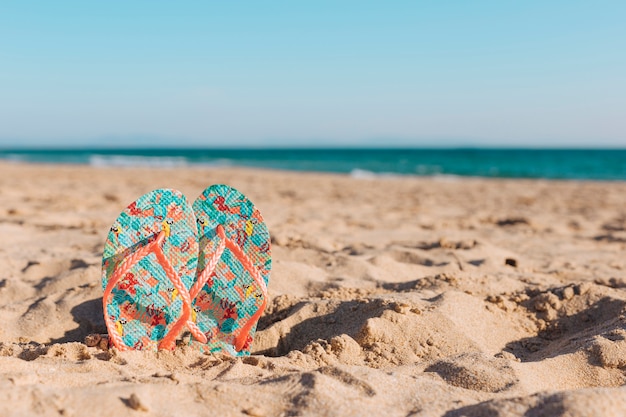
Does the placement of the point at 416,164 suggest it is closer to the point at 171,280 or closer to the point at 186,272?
the point at 186,272

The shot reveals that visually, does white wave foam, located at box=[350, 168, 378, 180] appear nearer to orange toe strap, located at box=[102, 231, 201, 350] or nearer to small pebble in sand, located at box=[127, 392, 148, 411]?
orange toe strap, located at box=[102, 231, 201, 350]

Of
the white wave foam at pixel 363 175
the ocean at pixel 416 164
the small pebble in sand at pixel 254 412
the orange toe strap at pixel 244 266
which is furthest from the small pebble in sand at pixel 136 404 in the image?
the ocean at pixel 416 164

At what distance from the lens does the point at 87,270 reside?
2.85 m

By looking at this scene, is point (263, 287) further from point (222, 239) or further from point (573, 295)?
point (573, 295)

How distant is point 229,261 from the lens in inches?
87.1

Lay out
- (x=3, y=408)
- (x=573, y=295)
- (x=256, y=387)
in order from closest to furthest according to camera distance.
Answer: (x=3, y=408), (x=256, y=387), (x=573, y=295)

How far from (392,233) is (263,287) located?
102 inches

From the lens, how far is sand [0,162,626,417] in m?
1.46

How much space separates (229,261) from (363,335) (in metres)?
0.62

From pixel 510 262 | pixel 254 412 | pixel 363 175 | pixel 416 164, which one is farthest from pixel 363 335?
pixel 416 164

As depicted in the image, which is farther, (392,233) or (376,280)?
(392,233)

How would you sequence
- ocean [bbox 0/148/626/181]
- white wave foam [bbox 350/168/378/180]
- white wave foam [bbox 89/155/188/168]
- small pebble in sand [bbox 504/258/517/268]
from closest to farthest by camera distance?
small pebble in sand [bbox 504/258/517/268] → white wave foam [bbox 350/168/378/180] → ocean [bbox 0/148/626/181] → white wave foam [bbox 89/155/188/168]

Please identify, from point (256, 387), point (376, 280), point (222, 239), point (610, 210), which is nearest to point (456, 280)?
point (376, 280)

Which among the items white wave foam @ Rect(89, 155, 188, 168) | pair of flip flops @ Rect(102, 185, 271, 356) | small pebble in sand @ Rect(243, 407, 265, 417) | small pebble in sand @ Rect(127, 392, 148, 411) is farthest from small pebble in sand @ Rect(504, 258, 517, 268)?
white wave foam @ Rect(89, 155, 188, 168)
